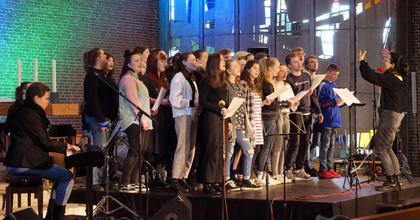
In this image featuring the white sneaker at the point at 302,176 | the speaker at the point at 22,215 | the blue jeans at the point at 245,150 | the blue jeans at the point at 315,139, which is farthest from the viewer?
the blue jeans at the point at 315,139

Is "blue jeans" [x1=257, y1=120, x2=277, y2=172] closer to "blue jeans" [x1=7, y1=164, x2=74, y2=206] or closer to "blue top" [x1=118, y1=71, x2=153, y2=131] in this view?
"blue top" [x1=118, y1=71, x2=153, y2=131]

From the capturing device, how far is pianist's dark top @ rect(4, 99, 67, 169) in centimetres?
510

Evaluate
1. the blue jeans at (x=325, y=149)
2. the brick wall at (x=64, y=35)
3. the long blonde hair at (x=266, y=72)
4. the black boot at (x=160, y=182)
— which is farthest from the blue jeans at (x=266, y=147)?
the brick wall at (x=64, y=35)

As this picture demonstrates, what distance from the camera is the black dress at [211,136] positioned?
5.93 meters

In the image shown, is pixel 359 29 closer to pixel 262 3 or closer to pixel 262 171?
pixel 262 3

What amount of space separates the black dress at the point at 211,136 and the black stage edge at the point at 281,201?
248 mm

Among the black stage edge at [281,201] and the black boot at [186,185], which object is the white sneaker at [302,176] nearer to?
the black stage edge at [281,201]

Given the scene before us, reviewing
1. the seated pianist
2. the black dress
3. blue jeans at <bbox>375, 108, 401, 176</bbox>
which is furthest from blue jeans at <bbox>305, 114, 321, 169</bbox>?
the seated pianist

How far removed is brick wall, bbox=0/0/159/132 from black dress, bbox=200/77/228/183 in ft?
20.5

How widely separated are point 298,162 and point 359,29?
17.9 feet

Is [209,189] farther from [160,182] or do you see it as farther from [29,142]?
Result: [29,142]

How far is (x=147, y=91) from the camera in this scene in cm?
609

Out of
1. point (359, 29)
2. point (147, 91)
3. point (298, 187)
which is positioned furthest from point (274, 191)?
point (359, 29)

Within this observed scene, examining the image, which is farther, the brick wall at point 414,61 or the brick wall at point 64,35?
the brick wall at point 414,61
